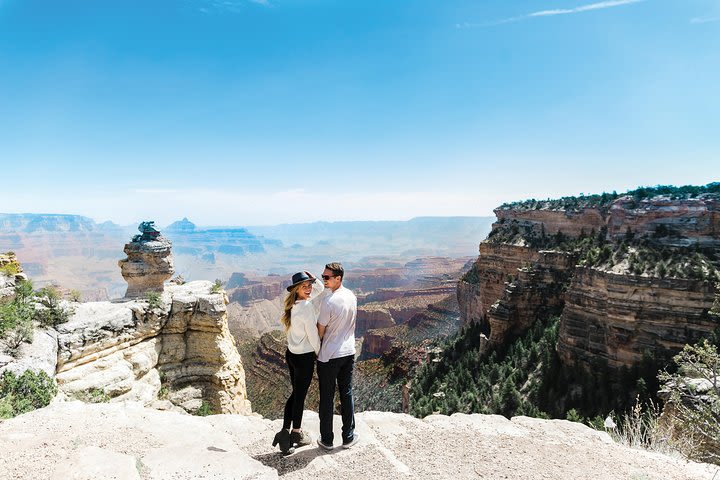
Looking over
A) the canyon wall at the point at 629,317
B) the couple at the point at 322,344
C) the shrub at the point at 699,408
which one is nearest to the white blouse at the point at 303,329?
the couple at the point at 322,344

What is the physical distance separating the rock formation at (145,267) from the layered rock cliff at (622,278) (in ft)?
73.1

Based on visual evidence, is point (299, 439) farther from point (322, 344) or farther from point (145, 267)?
point (145, 267)

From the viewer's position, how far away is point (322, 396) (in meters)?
5.77

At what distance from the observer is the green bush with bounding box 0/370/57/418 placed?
285 inches

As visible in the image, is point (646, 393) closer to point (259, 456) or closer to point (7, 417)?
point (259, 456)

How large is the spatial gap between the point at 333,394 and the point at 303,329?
112 centimetres

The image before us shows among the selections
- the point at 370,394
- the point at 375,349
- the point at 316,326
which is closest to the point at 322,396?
the point at 316,326

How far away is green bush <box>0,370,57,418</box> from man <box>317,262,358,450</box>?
19.6 feet

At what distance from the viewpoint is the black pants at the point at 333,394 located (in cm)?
563

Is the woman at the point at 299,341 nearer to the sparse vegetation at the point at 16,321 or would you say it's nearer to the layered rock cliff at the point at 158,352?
the sparse vegetation at the point at 16,321

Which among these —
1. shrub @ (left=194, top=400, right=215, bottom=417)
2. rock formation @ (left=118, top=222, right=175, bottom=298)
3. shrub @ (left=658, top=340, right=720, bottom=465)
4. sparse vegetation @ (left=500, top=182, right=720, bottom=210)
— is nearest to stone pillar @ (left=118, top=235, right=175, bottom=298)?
rock formation @ (left=118, top=222, right=175, bottom=298)

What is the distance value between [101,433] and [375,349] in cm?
6022

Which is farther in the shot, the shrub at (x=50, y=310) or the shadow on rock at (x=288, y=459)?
the shrub at (x=50, y=310)

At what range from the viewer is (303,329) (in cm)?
552
